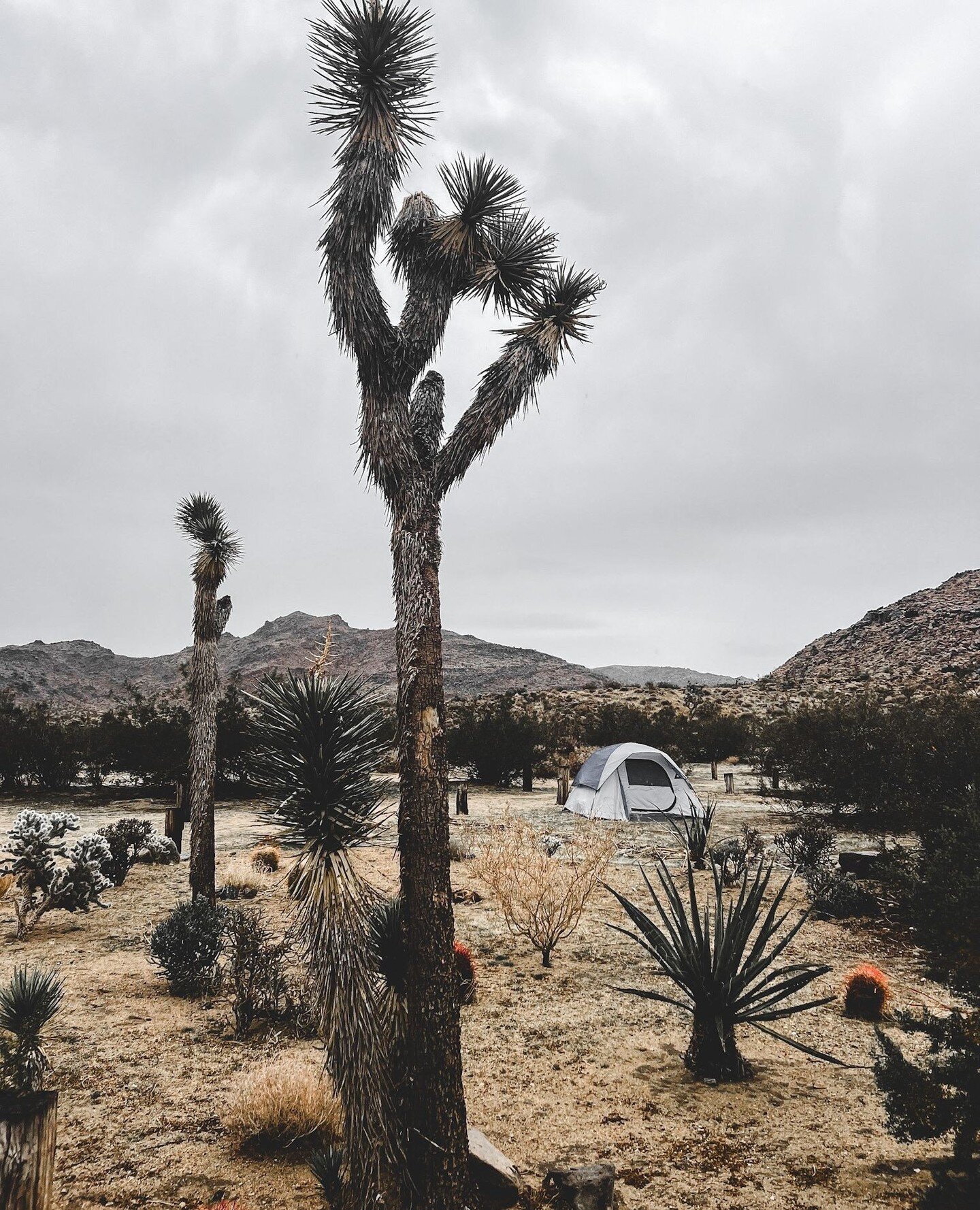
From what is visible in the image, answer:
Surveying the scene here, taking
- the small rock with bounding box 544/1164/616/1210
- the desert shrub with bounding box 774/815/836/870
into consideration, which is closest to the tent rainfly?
the desert shrub with bounding box 774/815/836/870

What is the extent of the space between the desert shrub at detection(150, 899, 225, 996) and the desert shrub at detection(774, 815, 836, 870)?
26.1 ft

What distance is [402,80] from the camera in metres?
5.26

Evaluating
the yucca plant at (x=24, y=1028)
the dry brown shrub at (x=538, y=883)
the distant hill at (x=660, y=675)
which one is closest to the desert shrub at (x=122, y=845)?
the yucca plant at (x=24, y=1028)

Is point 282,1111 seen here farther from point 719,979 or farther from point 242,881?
point 242,881

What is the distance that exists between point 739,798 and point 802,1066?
632 inches

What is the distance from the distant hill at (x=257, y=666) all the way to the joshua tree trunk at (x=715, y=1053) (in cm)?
6170

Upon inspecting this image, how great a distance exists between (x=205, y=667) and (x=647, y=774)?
1008 centimetres

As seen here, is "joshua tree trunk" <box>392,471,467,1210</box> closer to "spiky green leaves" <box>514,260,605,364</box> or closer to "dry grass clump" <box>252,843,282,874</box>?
"spiky green leaves" <box>514,260,605,364</box>

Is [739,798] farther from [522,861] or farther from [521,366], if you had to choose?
[521,366]

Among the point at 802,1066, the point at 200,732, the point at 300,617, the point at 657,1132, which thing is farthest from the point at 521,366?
the point at 300,617

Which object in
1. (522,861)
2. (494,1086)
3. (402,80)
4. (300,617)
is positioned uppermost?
(300,617)

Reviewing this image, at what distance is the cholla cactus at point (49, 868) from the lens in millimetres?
8469

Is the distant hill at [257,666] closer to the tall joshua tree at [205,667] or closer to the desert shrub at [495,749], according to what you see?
the desert shrub at [495,749]

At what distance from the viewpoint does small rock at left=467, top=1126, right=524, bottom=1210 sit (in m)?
3.86
